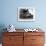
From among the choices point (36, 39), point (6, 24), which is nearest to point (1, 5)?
point (6, 24)

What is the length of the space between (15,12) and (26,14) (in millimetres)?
366

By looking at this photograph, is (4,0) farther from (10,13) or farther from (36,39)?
(36,39)

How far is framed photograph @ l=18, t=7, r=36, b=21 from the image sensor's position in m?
4.12

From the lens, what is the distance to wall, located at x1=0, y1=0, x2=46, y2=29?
4.11m

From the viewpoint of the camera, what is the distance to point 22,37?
12.2 ft

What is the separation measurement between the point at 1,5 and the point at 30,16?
1007 millimetres

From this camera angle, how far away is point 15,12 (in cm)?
413

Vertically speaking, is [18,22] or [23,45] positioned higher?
[18,22]

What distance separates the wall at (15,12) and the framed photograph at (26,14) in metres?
0.12

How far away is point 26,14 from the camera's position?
4148 millimetres

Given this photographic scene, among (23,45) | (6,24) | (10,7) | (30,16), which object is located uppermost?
(10,7)

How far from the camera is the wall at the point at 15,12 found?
4.11 metres

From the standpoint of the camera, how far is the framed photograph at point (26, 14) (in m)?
4.12

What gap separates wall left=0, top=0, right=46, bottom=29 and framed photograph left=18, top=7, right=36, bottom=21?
0.39 feet
